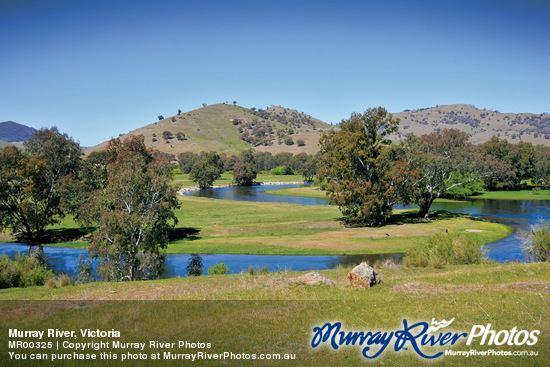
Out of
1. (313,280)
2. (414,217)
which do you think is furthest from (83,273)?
(414,217)

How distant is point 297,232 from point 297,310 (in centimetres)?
4234

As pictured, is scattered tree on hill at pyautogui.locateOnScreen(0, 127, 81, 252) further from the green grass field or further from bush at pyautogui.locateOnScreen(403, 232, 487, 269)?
the green grass field

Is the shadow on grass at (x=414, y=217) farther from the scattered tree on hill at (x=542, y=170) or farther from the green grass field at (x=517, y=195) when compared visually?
the scattered tree on hill at (x=542, y=170)

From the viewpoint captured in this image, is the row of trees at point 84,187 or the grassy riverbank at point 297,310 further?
the row of trees at point 84,187

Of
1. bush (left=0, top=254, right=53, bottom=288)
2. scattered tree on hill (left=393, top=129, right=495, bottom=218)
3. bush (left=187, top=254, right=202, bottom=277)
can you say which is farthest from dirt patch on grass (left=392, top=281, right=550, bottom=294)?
scattered tree on hill (left=393, top=129, right=495, bottom=218)

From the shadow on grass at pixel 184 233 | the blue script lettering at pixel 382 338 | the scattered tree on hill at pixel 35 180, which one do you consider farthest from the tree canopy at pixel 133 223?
the blue script lettering at pixel 382 338

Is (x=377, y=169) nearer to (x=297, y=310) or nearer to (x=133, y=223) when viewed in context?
(x=133, y=223)

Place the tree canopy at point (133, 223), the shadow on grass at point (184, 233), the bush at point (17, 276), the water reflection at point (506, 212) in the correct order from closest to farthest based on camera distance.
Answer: the bush at point (17, 276), the tree canopy at point (133, 223), the water reflection at point (506, 212), the shadow on grass at point (184, 233)

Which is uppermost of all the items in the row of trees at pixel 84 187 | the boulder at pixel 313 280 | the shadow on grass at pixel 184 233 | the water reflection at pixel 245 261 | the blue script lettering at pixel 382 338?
the row of trees at pixel 84 187

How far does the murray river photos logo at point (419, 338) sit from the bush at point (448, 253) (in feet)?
53.0

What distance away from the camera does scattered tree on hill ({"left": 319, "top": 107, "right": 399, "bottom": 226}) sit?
59.5 meters

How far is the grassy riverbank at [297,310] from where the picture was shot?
514 inches

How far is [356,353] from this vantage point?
1257 cm

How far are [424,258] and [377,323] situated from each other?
55.2 feet
